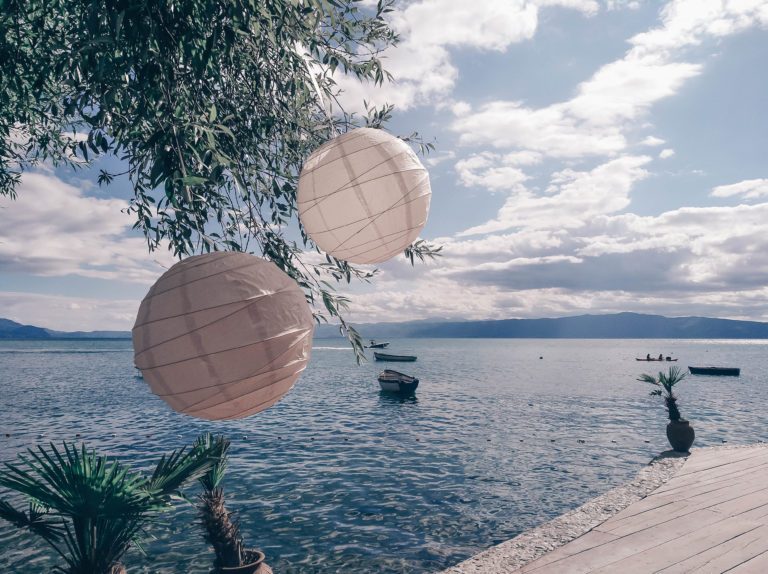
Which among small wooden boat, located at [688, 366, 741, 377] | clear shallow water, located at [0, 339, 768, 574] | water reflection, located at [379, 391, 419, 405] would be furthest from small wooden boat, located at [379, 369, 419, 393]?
small wooden boat, located at [688, 366, 741, 377]

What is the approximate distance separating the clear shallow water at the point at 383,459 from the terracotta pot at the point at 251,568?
14.5 ft

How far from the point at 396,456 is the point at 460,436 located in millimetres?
5386

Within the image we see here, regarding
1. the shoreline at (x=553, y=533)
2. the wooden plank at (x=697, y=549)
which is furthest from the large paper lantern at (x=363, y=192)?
the wooden plank at (x=697, y=549)

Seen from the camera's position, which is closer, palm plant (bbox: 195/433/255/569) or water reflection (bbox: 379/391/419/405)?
palm plant (bbox: 195/433/255/569)

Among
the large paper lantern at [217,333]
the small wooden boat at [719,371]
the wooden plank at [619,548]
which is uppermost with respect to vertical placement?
the large paper lantern at [217,333]

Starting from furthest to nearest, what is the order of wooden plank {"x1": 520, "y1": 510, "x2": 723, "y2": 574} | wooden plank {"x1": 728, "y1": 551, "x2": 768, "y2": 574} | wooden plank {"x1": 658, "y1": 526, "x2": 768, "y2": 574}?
1. wooden plank {"x1": 520, "y1": 510, "x2": 723, "y2": 574}
2. wooden plank {"x1": 658, "y1": 526, "x2": 768, "y2": 574}
3. wooden plank {"x1": 728, "y1": 551, "x2": 768, "y2": 574}

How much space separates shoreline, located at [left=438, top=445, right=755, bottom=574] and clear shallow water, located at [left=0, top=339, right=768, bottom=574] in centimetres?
319

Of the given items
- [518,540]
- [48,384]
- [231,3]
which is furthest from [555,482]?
[48,384]

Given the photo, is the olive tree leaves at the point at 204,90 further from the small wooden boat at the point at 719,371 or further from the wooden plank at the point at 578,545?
the small wooden boat at the point at 719,371

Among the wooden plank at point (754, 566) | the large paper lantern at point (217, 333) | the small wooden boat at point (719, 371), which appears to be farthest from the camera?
the small wooden boat at point (719, 371)

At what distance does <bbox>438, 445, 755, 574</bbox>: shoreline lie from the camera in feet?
19.5

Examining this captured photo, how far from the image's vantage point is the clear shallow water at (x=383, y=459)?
9.85m

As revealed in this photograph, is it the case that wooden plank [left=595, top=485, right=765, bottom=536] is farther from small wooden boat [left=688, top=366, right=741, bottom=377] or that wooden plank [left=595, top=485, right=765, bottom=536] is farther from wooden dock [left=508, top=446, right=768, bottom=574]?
small wooden boat [left=688, top=366, right=741, bottom=377]

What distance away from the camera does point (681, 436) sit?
11.6 meters
